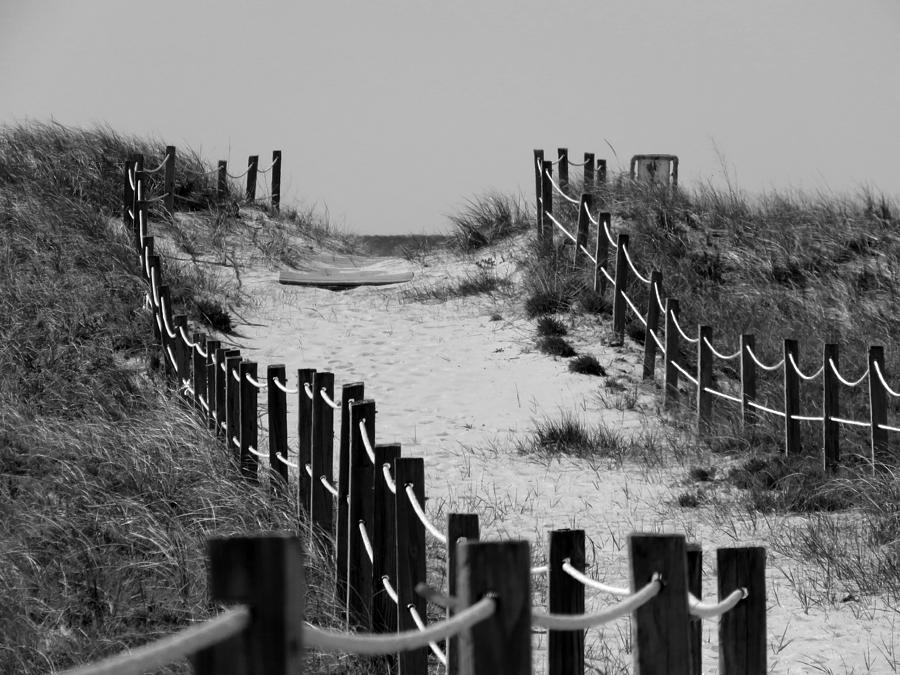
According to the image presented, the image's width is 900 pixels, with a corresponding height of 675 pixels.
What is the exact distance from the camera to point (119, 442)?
21.1 ft

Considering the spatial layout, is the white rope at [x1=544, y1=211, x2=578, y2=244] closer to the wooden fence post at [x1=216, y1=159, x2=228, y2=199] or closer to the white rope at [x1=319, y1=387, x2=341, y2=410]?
the wooden fence post at [x1=216, y1=159, x2=228, y2=199]

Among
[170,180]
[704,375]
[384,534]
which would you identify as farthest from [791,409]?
[170,180]

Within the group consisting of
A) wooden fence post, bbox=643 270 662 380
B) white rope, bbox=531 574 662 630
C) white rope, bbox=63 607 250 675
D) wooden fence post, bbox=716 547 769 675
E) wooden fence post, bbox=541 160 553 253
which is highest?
wooden fence post, bbox=541 160 553 253

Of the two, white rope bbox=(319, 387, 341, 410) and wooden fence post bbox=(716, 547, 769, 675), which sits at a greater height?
white rope bbox=(319, 387, 341, 410)

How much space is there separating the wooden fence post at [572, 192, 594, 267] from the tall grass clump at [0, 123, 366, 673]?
4659mm

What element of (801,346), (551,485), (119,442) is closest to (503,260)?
(801,346)

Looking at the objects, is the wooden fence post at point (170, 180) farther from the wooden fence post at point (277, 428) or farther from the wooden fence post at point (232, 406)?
the wooden fence post at point (277, 428)

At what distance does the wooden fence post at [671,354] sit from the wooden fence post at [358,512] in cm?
611

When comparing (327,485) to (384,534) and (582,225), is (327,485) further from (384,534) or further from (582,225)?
(582,225)

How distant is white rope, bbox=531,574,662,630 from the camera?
6.27ft

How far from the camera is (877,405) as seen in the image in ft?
24.1

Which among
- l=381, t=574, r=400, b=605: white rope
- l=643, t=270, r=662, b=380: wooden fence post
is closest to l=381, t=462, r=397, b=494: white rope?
l=381, t=574, r=400, b=605: white rope

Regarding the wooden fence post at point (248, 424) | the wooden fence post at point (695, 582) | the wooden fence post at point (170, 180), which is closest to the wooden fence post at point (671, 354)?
the wooden fence post at point (248, 424)

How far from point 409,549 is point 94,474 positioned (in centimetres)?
292
